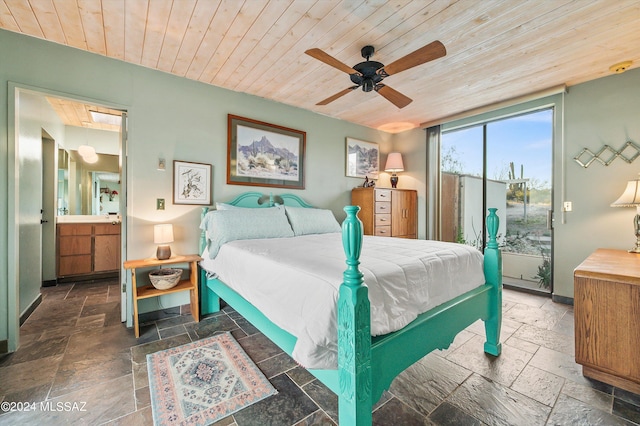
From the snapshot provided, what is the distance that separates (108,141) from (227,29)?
162 inches

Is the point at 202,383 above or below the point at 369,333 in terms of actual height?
below

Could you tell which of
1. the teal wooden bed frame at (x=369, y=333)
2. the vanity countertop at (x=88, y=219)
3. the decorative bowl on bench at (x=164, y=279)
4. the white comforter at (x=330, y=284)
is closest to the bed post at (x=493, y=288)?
the teal wooden bed frame at (x=369, y=333)

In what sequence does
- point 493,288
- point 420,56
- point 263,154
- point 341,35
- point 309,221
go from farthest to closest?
point 263,154, point 309,221, point 341,35, point 493,288, point 420,56

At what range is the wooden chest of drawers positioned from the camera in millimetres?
4098

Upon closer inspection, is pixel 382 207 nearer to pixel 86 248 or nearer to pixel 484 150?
pixel 484 150

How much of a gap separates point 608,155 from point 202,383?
459 cm

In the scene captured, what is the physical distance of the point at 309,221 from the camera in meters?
3.32

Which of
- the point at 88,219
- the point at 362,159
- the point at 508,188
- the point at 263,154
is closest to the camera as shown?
the point at 263,154

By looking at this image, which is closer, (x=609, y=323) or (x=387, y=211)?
(x=609, y=323)

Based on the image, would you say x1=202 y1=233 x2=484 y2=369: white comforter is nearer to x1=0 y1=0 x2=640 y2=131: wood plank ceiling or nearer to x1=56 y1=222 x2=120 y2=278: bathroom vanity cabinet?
x1=0 y1=0 x2=640 y2=131: wood plank ceiling

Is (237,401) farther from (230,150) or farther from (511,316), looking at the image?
(511,316)

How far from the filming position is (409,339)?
143 cm

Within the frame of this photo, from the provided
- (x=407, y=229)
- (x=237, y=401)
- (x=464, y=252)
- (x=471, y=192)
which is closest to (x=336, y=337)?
(x=237, y=401)

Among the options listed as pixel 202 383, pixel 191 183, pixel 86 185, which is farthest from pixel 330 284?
pixel 86 185
